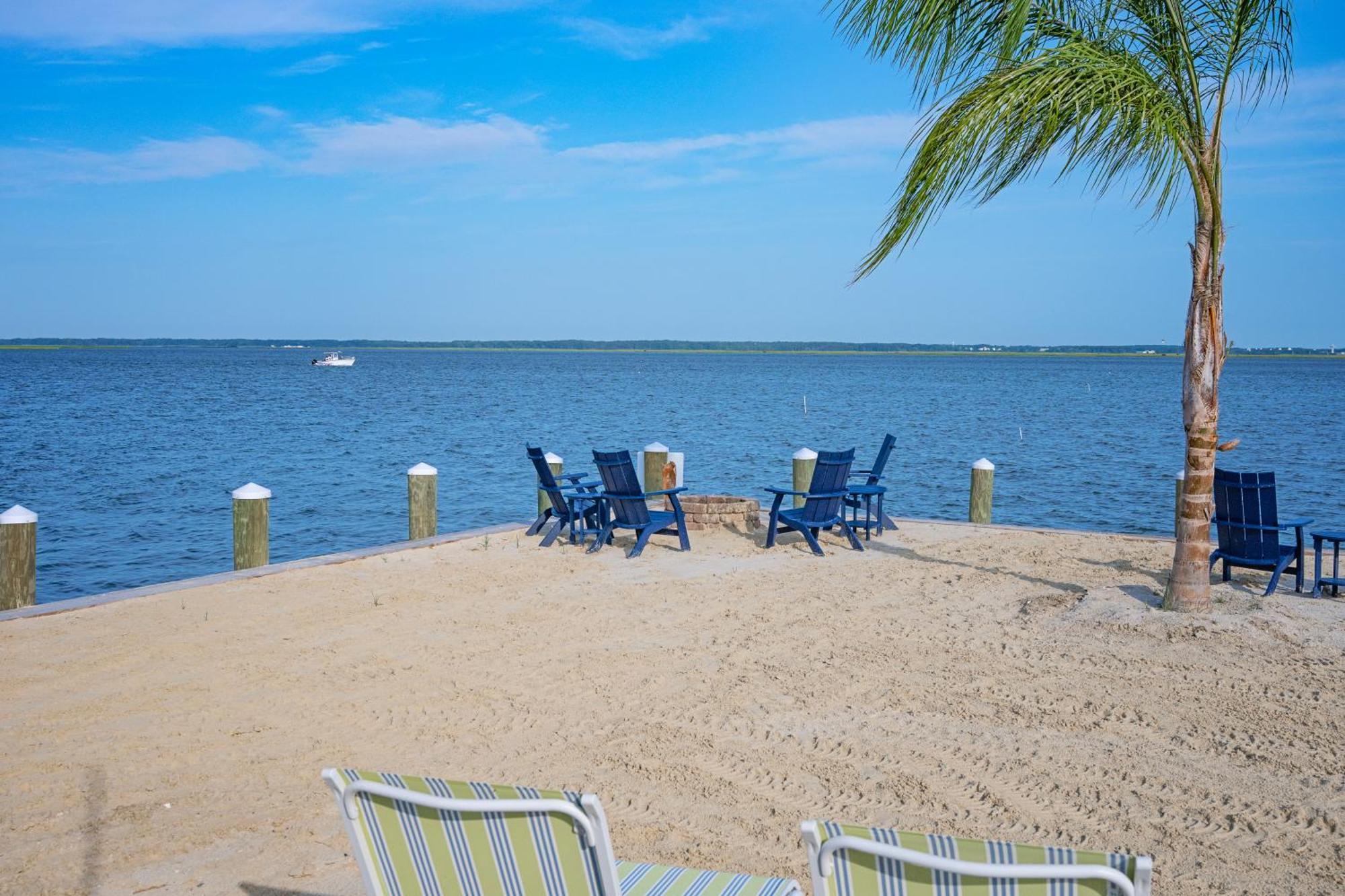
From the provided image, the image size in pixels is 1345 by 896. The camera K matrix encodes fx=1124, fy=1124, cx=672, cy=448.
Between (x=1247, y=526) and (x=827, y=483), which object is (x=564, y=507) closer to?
(x=827, y=483)

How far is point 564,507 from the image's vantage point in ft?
36.4

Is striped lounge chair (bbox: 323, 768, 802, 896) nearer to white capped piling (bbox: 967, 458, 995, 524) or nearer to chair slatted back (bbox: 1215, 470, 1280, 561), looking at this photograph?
chair slatted back (bbox: 1215, 470, 1280, 561)

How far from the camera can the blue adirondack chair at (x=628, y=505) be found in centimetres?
1051

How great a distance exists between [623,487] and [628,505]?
194 mm

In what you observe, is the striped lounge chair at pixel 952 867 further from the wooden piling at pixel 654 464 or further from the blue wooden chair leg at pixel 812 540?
the wooden piling at pixel 654 464

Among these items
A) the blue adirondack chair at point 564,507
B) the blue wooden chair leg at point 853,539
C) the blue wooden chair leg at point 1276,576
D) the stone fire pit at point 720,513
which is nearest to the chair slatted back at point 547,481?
the blue adirondack chair at point 564,507

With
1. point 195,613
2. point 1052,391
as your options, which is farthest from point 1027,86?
point 1052,391

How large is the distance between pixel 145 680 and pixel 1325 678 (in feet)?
22.1

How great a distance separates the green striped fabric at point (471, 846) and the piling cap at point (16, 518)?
713 cm

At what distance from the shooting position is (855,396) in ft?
235

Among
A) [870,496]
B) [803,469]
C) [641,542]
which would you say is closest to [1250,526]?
[870,496]

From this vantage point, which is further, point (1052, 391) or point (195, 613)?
point (1052, 391)

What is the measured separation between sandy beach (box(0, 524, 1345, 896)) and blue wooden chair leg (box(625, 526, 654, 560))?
100 cm

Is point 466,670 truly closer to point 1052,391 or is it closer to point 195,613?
point 195,613
